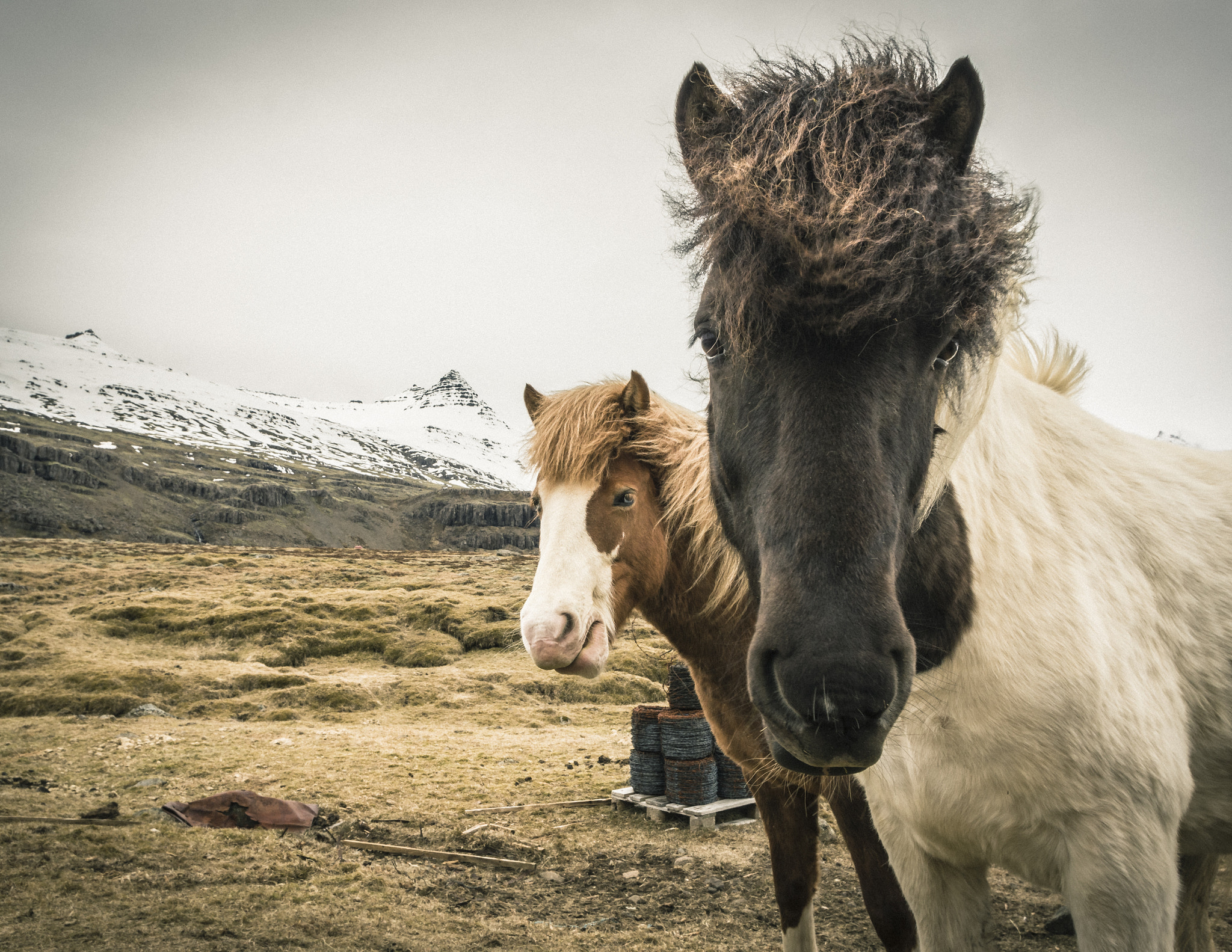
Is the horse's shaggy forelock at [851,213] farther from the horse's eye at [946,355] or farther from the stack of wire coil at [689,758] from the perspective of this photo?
the stack of wire coil at [689,758]

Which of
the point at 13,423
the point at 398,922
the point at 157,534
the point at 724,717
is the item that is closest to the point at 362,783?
the point at 398,922

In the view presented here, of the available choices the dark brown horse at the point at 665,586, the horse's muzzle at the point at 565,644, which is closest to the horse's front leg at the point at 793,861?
the dark brown horse at the point at 665,586

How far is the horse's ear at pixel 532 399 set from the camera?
14.4 ft

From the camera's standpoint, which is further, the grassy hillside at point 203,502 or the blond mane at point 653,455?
the grassy hillside at point 203,502

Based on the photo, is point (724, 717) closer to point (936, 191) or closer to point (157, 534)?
point (936, 191)

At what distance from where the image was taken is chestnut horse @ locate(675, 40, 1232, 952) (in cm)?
130

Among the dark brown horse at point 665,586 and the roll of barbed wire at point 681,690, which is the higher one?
the dark brown horse at point 665,586

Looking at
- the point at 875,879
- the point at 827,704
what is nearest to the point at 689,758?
the point at 875,879

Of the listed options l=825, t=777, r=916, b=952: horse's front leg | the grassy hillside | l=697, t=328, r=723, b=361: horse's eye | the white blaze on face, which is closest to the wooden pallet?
l=825, t=777, r=916, b=952: horse's front leg

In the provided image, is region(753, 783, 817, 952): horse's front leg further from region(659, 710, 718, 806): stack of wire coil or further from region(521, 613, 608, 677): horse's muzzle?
region(659, 710, 718, 806): stack of wire coil

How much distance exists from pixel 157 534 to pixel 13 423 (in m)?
71.3

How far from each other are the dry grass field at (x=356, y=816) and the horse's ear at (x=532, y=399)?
2396mm

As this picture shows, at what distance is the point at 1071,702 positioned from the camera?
170 cm

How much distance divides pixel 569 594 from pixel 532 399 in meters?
1.61
